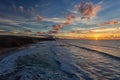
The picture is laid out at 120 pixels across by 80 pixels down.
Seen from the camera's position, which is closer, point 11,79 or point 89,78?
point 11,79

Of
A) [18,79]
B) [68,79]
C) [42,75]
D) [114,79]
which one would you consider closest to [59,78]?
[68,79]

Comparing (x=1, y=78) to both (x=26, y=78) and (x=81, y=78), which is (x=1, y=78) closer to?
(x=26, y=78)

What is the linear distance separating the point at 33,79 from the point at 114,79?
18.5ft

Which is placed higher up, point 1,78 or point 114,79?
point 1,78

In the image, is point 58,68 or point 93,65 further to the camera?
point 93,65

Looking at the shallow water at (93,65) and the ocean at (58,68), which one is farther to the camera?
the shallow water at (93,65)

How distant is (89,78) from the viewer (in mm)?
8219

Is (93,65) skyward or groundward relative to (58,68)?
groundward

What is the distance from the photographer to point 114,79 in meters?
8.09

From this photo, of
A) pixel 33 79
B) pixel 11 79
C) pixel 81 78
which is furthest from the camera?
pixel 81 78

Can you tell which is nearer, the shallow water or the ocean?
the ocean

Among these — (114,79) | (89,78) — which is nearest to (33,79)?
(89,78)

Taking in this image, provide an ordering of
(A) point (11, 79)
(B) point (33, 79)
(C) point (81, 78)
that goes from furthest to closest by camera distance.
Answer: (C) point (81, 78) → (B) point (33, 79) → (A) point (11, 79)

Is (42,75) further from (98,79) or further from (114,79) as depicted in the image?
(114,79)
